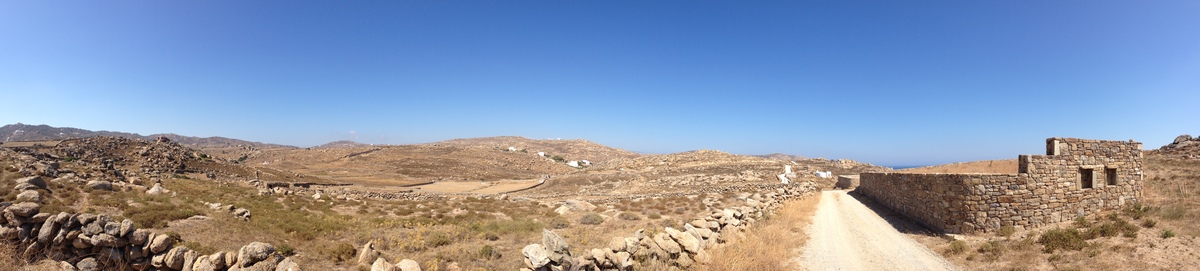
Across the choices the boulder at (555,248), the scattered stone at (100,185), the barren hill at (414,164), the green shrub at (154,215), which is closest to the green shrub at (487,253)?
A: the boulder at (555,248)

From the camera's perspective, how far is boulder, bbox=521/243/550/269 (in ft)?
24.5

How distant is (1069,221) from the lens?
44.6 ft

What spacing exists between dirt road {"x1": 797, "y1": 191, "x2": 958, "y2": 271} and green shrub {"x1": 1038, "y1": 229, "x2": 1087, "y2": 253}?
2303 millimetres

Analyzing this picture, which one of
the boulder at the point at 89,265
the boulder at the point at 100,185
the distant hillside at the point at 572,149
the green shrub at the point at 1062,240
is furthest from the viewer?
the distant hillside at the point at 572,149

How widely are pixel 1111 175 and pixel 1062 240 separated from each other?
649cm

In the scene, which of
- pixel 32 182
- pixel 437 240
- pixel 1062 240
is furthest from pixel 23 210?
pixel 1062 240

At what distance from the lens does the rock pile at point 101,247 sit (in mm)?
7852

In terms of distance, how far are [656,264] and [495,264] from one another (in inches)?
149

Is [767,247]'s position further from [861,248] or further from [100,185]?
[100,185]

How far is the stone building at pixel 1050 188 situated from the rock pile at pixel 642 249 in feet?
23.6

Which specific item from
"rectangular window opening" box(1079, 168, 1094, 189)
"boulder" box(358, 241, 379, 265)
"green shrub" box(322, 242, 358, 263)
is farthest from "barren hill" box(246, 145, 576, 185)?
"rectangular window opening" box(1079, 168, 1094, 189)

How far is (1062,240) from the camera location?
35.4ft

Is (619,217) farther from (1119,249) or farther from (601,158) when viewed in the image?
(601,158)

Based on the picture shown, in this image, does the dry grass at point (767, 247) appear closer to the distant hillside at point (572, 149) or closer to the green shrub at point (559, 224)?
the green shrub at point (559, 224)
